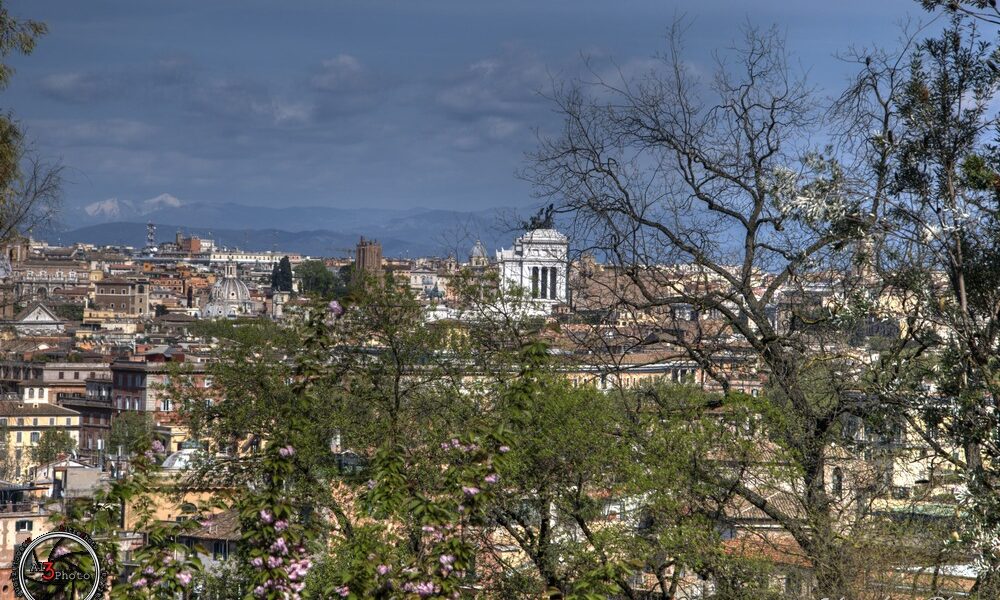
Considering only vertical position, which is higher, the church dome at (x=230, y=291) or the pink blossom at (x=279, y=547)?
the church dome at (x=230, y=291)

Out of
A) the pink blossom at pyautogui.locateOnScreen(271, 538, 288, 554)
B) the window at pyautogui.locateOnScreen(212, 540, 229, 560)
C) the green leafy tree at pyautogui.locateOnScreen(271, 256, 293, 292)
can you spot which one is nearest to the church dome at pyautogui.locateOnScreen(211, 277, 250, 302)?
the green leafy tree at pyautogui.locateOnScreen(271, 256, 293, 292)

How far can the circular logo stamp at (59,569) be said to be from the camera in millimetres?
4672

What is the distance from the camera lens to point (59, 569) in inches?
187

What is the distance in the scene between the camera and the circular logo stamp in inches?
184

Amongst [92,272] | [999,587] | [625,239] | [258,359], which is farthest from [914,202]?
[92,272]

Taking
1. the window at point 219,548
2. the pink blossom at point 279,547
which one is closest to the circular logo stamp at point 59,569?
the pink blossom at point 279,547

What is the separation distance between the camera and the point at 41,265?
14650 centimetres

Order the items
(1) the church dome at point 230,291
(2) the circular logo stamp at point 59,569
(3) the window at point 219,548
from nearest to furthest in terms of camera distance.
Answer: (2) the circular logo stamp at point 59,569, (3) the window at point 219,548, (1) the church dome at point 230,291

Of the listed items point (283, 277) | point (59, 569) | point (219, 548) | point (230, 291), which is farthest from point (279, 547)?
point (283, 277)

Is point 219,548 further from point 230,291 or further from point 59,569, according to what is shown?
point 230,291

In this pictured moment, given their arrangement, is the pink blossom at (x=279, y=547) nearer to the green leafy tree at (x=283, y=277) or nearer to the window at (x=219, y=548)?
the window at (x=219, y=548)

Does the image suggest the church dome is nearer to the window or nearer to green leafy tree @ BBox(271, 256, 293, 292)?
green leafy tree @ BBox(271, 256, 293, 292)

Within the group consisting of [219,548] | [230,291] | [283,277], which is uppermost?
[283,277]

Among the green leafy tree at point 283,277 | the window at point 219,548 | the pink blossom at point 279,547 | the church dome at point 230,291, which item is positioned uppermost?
the green leafy tree at point 283,277
